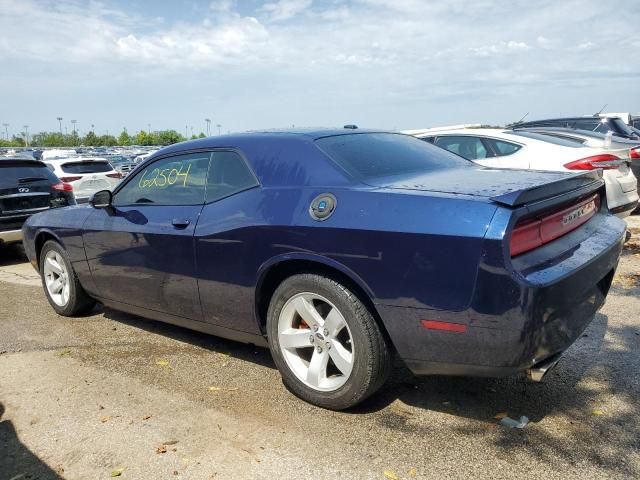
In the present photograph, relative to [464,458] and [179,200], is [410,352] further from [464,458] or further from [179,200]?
[179,200]

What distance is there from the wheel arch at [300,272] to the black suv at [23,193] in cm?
579

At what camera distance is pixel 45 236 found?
5.32 meters

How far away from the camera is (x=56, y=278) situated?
211 inches

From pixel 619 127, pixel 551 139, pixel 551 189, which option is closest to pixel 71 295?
pixel 551 189

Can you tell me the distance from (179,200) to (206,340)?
123 centimetres

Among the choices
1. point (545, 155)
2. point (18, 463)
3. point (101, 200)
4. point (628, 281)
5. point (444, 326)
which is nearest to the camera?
point (444, 326)

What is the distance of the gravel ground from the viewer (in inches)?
105

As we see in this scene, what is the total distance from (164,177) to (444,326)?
8.03ft

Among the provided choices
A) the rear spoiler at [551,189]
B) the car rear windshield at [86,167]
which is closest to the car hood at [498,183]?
the rear spoiler at [551,189]

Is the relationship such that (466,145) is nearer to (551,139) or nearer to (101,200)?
(551,139)

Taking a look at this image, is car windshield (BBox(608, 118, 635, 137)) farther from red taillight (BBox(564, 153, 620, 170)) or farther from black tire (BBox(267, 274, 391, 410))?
black tire (BBox(267, 274, 391, 410))

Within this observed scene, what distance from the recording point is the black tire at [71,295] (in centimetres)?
499

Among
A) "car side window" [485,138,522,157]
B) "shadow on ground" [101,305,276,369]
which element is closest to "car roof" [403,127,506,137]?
"car side window" [485,138,522,157]

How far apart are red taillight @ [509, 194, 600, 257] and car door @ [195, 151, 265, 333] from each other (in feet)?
4.61
